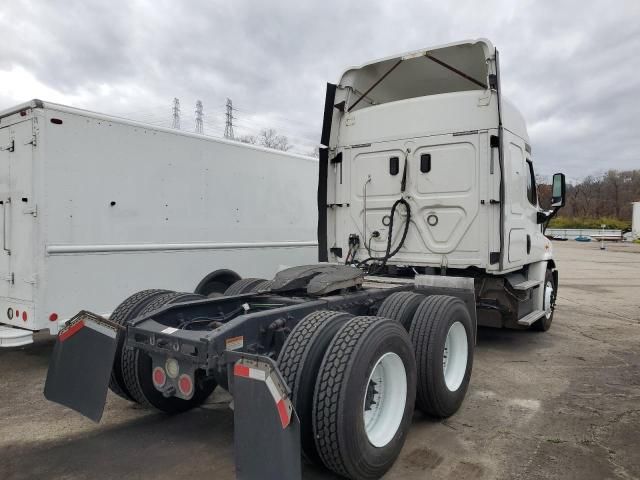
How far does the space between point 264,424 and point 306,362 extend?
55cm

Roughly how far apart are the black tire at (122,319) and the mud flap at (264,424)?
4.82ft

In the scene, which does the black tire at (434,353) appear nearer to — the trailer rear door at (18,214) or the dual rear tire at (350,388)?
the dual rear tire at (350,388)

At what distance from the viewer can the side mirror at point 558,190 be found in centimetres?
710

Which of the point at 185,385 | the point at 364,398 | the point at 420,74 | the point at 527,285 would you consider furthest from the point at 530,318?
the point at 185,385

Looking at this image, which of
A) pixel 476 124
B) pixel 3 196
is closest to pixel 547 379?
pixel 476 124

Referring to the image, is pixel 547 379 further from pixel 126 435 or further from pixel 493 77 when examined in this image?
pixel 126 435

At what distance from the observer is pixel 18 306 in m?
5.17

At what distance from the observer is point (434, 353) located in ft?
13.0

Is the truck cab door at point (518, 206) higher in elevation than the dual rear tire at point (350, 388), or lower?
higher

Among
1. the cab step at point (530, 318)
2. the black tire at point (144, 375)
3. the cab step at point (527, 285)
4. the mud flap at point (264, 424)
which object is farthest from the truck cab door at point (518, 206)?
the mud flap at point (264, 424)

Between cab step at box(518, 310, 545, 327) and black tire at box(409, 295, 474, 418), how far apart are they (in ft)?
6.96

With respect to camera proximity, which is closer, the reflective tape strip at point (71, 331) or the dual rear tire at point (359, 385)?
the dual rear tire at point (359, 385)

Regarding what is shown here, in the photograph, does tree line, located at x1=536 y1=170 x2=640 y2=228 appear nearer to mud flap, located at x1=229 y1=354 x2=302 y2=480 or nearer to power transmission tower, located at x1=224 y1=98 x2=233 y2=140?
power transmission tower, located at x1=224 y1=98 x2=233 y2=140

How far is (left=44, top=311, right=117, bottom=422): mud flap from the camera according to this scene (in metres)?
3.30
